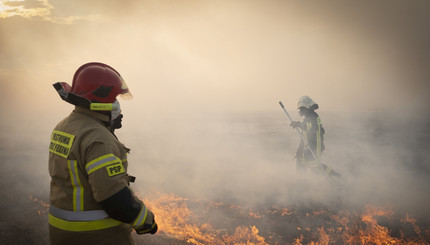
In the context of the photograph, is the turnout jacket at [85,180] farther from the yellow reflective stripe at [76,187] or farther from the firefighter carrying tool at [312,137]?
the firefighter carrying tool at [312,137]

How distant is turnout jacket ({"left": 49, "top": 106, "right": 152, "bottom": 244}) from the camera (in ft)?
4.98

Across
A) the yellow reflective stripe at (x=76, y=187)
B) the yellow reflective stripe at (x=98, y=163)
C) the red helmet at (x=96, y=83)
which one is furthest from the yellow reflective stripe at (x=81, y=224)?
the red helmet at (x=96, y=83)

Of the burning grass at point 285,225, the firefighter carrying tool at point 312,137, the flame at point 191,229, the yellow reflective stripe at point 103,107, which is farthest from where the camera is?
the firefighter carrying tool at point 312,137

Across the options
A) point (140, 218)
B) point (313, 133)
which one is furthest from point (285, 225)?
point (140, 218)

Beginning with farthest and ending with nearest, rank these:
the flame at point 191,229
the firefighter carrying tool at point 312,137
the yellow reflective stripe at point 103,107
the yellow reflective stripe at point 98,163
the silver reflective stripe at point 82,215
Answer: the firefighter carrying tool at point 312,137
the flame at point 191,229
the yellow reflective stripe at point 103,107
the silver reflective stripe at point 82,215
the yellow reflective stripe at point 98,163

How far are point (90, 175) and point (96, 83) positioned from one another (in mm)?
704

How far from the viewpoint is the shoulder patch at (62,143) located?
1599 millimetres

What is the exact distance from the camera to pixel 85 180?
1.61 m

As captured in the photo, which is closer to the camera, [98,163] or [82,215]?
[98,163]

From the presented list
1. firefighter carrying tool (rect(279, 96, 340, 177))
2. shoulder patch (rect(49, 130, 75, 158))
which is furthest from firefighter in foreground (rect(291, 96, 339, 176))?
shoulder patch (rect(49, 130, 75, 158))

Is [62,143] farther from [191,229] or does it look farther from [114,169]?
[191,229]

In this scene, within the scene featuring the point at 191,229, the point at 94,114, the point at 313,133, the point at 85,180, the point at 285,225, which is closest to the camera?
the point at 85,180

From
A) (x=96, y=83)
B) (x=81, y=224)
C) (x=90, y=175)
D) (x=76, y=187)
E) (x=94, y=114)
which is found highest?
(x=96, y=83)


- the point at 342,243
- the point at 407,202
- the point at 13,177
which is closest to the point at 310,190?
the point at 342,243
